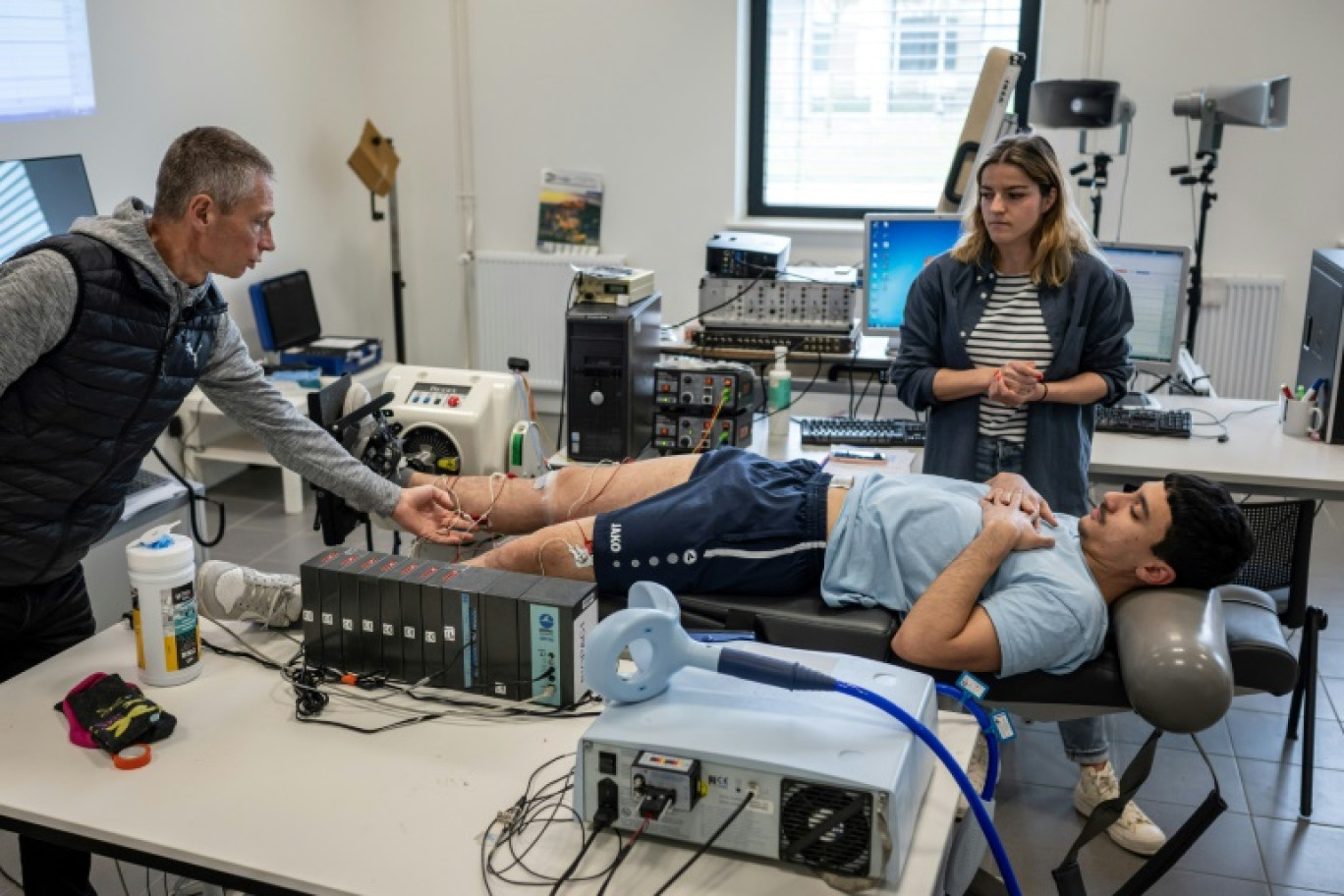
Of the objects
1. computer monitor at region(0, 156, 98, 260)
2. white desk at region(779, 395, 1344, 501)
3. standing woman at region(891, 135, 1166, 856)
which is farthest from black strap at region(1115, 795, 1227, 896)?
computer monitor at region(0, 156, 98, 260)

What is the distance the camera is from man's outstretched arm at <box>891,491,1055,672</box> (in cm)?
206

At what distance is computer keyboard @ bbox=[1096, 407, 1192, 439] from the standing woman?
66 cm

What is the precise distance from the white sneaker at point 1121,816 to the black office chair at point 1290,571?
1.34ft

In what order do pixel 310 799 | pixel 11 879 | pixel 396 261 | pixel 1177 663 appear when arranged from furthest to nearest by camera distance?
pixel 396 261 < pixel 11 879 < pixel 1177 663 < pixel 310 799

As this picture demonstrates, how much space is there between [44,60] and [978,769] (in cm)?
383

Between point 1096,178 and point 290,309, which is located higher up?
point 1096,178

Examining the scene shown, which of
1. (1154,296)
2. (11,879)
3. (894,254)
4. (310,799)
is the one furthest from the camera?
(894,254)

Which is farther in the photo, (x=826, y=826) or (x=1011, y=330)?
(x=1011, y=330)

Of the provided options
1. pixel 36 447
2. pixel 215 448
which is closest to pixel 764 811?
pixel 36 447

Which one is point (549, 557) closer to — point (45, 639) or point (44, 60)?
point (45, 639)

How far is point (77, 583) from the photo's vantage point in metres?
2.20

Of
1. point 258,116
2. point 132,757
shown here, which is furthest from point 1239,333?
point 132,757

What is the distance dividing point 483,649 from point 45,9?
3324 millimetres

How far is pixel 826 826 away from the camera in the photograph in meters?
1.48
